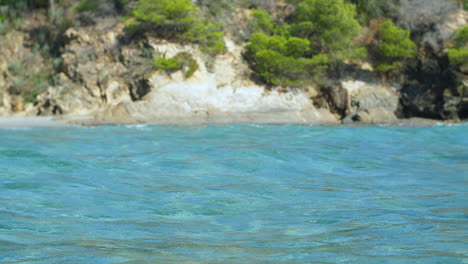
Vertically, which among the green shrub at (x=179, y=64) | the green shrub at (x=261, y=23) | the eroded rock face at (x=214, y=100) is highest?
the green shrub at (x=261, y=23)

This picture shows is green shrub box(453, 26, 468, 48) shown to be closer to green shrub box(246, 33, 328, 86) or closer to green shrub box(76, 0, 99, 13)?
green shrub box(246, 33, 328, 86)

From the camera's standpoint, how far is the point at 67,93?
18453 mm

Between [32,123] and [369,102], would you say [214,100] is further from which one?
[32,123]

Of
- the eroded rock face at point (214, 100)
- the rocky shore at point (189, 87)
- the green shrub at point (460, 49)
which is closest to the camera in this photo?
the eroded rock face at point (214, 100)

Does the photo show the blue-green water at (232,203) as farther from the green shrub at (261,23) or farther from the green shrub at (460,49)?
the green shrub at (261,23)

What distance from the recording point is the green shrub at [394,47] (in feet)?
66.1

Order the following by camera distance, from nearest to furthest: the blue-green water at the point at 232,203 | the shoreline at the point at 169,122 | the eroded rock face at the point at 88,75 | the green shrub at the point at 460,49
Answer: the blue-green water at the point at 232,203 → the shoreline at the point at 169,122 → the eroded rock face at the point at 88,75 → the green shrub at the point at 460,49

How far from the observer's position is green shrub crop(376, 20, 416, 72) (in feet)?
66.1

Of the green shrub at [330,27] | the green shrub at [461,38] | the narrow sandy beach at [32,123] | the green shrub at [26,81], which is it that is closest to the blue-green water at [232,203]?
the narrow sandy beach at [32,123]

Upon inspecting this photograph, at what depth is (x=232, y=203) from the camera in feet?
15.4

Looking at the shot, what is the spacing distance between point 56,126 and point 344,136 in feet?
24.8

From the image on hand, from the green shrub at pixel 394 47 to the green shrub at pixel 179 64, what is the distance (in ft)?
25.3

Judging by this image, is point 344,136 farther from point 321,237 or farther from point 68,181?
point 321,237

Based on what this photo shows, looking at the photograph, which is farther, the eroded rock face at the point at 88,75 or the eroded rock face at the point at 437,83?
the eroded rock face at the point at 437,83
